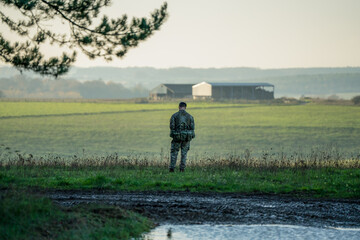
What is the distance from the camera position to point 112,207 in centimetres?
1073

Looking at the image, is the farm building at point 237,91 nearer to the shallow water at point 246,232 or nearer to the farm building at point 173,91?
the farm building at point 173,91

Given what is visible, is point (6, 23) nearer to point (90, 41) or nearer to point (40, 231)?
point (90, 41)

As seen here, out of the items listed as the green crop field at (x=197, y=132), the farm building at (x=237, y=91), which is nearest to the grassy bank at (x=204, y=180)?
the green crop field at (x=197, y=132)

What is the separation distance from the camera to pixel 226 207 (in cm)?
1228

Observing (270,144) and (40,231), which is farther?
(270,144)

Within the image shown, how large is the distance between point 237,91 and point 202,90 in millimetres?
10275

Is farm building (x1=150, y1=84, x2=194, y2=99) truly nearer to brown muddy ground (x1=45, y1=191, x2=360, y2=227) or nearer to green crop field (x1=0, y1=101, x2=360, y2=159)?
green crop field (x1=0, y1=101, x2=360, y2=159)

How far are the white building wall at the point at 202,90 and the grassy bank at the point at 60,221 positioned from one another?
10848 cm

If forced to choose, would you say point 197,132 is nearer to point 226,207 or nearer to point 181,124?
point 181,124

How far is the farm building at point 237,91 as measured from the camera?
113625mm

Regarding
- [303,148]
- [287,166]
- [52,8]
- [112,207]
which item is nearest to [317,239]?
[112,207]

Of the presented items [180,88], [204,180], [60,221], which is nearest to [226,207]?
[204,180]

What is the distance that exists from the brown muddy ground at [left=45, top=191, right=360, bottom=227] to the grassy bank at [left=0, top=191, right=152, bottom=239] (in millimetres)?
1077

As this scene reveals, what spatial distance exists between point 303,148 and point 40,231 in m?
31.8
